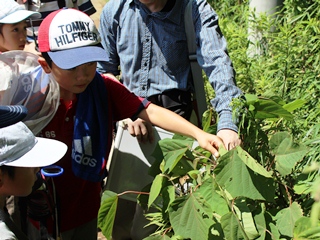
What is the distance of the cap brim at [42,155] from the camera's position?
182 cm

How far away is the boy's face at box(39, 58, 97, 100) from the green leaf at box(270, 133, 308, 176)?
82 centimetres

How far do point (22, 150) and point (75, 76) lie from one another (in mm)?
531

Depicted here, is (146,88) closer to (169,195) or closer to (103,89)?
(103,89)

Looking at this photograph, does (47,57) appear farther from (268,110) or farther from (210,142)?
(268,110)

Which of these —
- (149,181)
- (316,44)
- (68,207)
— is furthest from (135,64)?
(316,44)

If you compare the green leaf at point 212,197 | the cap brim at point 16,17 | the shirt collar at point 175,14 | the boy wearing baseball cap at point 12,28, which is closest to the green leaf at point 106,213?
the green leaf at point 212,197

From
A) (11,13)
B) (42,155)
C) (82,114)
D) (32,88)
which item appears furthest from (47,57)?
(11,13)

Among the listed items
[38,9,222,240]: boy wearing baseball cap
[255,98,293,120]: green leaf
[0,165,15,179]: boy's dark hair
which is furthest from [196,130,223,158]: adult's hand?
[0,165,15,179]: boy's dark hair

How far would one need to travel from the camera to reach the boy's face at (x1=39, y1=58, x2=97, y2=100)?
2.28 m

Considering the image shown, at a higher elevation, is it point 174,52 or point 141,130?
point 174,52

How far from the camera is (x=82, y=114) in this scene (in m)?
2.42

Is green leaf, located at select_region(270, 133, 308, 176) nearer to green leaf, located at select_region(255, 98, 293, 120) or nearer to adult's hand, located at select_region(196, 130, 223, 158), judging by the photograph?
green leaf, located at select_region(255, 98, 293, 120)

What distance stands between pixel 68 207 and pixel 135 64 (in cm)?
85

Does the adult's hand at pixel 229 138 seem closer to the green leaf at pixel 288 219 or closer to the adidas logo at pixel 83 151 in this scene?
the green leaf at pixel 288 219
